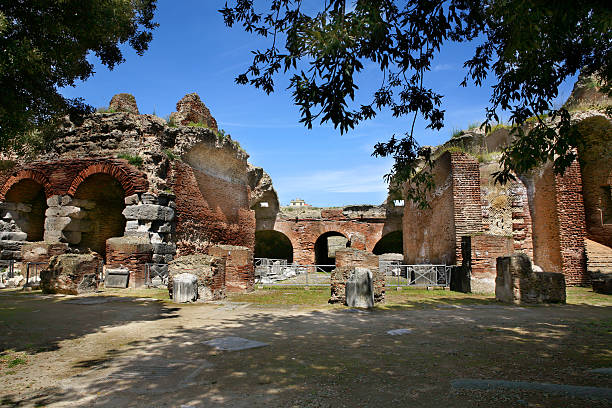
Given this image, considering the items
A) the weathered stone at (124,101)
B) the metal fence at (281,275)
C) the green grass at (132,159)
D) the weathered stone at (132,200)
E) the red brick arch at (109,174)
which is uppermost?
the weathered stone at (124,101)

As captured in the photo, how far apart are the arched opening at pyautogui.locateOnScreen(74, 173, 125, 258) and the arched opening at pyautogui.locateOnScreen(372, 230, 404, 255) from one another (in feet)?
60.4

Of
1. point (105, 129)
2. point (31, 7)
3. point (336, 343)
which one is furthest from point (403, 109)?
point (105, 129)

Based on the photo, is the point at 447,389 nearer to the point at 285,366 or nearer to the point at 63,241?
the point at 285,366

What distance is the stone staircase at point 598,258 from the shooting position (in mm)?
12523

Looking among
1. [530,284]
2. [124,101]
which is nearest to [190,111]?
[124,101]

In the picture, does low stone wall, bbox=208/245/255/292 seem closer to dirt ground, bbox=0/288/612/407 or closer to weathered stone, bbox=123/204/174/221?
weathered stone, bbox=123/204/174/221

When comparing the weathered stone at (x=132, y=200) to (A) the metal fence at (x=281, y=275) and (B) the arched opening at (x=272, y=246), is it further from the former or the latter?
(B) the arched opening at (x=272, y=246)

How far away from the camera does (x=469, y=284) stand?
Result: 1098 centimetres

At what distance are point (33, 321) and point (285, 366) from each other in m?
4.26

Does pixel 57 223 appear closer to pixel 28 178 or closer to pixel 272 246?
pixel 28 178

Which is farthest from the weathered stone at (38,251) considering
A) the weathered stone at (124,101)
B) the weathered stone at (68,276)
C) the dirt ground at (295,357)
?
the weathered stone at (124,101)

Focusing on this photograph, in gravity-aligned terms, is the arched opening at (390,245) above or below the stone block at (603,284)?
above

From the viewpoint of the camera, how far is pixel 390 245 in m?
29.6

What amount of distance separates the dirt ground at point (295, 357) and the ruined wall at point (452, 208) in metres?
5.65
